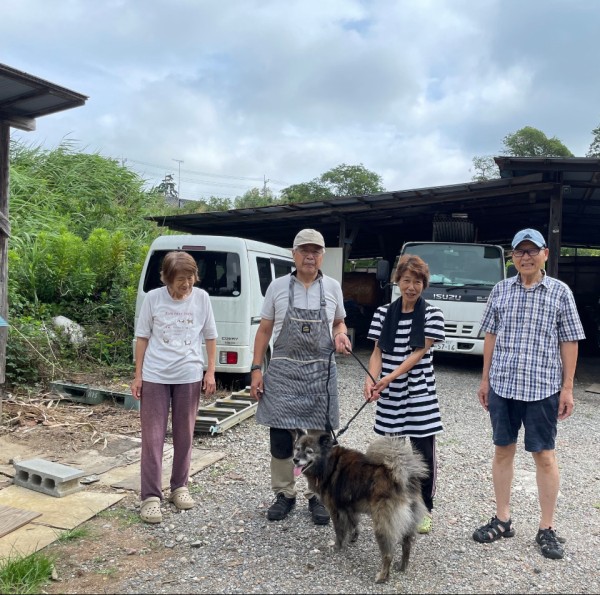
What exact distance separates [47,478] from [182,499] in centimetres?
101

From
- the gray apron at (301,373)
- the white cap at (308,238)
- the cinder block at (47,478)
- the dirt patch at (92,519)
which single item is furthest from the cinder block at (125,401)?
the white cap at (308,238)

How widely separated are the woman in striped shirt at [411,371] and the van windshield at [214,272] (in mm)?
3738

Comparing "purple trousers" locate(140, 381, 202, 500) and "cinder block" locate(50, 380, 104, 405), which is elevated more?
"purple trousers" locate(140, 381, 202, 500)

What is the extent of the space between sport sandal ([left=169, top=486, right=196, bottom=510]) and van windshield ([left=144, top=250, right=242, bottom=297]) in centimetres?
337

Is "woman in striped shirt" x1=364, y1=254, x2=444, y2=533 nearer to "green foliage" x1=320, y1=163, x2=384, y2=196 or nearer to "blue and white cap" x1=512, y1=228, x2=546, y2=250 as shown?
"blue and white cap" x1=512, y1=228, x2=546, y2=250

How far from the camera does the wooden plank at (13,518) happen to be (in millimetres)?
3355

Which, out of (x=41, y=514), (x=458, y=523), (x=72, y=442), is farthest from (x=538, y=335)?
(x=72, y=442)

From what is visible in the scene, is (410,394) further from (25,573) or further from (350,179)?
(350,179)

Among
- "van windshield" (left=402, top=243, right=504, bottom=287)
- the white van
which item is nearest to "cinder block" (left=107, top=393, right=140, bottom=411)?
the white van

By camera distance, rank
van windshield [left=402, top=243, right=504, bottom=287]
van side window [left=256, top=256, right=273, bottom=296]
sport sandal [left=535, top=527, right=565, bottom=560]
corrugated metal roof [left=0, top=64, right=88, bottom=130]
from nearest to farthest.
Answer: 1. sport sandal [left=535, top=527, right=565, bottom=560]
2. corrugated metal roof [left=0, top=64, right=88, bottom=130]
3. van side window [left=256, top=256, right=273, bottom=296]
4. van windshield [left=402, top=243, right=504, bottom=287]

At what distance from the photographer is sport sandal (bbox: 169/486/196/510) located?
377 centimetres

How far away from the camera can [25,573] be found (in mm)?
2773

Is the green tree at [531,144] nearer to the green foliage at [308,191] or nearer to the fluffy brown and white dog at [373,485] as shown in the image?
the green foliage at [308,191]

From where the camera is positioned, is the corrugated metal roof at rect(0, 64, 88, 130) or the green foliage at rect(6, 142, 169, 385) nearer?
the corrugated metal roof at rect(0, 64, 88, 130)
